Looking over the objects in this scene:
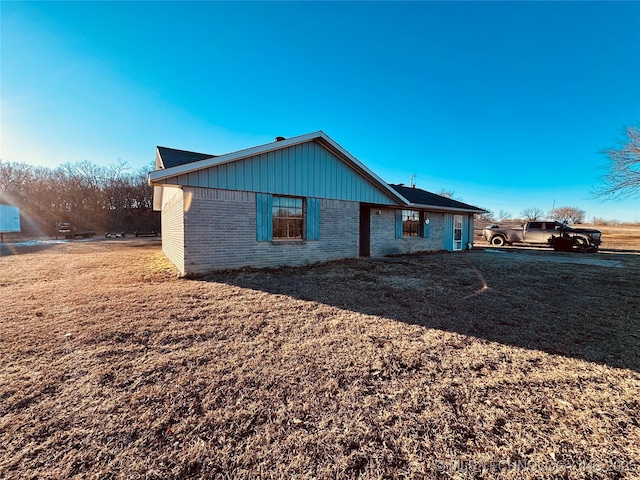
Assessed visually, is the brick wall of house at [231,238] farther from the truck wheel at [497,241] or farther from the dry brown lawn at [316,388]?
the truck wheel at [497,241]

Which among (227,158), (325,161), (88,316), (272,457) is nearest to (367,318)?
(272,457)

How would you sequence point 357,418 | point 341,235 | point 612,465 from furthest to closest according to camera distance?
point 341,235
point 357,418
point 612,465

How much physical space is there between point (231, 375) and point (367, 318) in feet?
7.31

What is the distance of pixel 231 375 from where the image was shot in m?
2.52

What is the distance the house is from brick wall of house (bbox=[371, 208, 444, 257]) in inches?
1.7

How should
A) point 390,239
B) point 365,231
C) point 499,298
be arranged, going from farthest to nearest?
point 390,239, point 365,231, point 499,298

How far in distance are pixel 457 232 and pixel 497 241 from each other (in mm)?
7077

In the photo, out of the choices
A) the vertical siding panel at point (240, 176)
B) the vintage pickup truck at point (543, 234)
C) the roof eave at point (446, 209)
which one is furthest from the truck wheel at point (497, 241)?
the vertical siding panel at point (240, 176)

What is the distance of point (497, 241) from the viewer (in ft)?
64.8

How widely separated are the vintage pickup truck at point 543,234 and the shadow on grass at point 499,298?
25.4 ft

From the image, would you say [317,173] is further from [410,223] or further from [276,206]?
[410,223]

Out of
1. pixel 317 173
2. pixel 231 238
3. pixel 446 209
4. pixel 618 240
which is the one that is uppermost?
pixel 317 173

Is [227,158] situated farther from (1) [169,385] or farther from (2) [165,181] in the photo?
(1) [169,385]

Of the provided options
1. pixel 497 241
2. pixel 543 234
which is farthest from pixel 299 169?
pixel 497 241
